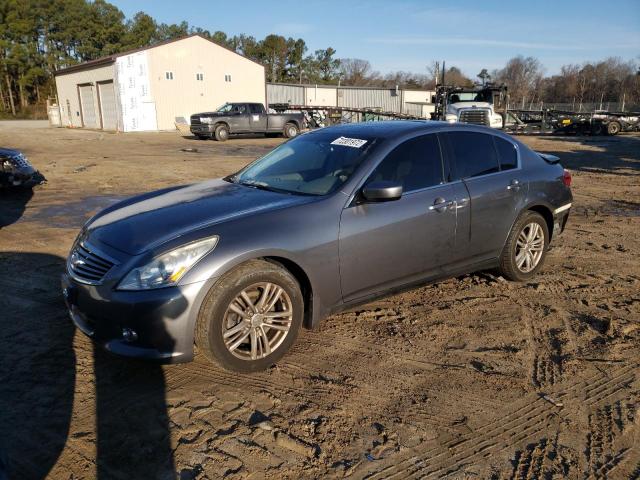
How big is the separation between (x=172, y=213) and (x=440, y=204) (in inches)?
84.2

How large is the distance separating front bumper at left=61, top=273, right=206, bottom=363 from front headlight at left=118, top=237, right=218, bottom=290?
1.8 inches

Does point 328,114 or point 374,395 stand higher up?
point 328,114

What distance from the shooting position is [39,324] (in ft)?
13.5

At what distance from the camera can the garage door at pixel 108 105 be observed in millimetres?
Answer: 31484

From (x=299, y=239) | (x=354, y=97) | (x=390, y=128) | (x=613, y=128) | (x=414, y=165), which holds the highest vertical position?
(x=354, y=97)

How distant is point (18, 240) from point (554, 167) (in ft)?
22.0

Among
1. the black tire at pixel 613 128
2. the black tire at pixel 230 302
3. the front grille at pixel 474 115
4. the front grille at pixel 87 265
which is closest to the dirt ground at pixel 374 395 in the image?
the black tire at pixel 230 302

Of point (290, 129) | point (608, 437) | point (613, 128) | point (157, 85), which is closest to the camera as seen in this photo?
point (608, 437)

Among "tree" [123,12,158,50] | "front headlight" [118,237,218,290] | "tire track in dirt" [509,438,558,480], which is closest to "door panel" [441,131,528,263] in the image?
"tire track in dirt" [509,438,558,480]

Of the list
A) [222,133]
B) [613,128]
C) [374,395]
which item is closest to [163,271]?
[374,395]

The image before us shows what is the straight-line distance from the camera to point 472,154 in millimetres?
4664

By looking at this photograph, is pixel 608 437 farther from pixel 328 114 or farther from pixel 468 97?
pixel 328 114

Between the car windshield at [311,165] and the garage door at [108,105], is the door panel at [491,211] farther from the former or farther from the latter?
the garage door at [108,105]

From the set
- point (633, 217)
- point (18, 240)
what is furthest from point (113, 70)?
point (633, 217)
